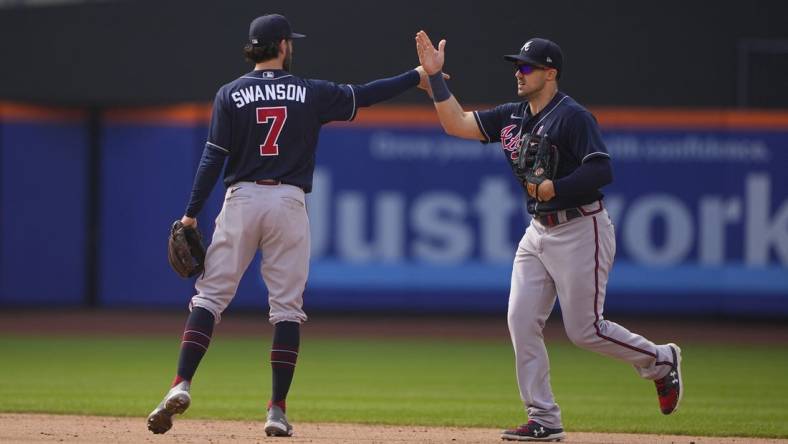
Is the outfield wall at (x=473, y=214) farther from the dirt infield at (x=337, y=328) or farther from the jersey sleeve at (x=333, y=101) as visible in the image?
the jersey sleeve at (x=333, y=101)

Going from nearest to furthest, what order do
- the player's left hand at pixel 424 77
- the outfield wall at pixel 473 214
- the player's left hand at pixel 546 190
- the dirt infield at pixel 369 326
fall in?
1. the player's left hand at pixel 546 190
2. the player's left hand at pixel 424 77
3. the dirt infield at pixel 369 326
4. the outfield wall at pixel 473 214

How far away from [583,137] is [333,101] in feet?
3.76

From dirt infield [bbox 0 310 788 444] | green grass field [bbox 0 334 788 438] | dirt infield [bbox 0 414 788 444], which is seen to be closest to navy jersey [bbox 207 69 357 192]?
dirt infield [bbox 0 414 788 444]

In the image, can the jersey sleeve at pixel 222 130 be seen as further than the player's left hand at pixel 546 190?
Yes

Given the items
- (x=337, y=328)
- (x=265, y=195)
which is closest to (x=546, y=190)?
(x=265, y=195)

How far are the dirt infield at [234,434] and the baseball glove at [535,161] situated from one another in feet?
4.02

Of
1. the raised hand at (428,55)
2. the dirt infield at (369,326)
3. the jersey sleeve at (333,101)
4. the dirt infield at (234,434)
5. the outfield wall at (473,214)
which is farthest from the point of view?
the outfield wall at (473,214)

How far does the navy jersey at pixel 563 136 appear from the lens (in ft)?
18.8

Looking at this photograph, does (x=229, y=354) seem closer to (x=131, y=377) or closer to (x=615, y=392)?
(x=131, y=377)

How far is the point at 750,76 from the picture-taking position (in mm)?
14273

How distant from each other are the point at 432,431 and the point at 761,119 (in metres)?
8.86

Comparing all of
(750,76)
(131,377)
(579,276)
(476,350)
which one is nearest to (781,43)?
(750,76)

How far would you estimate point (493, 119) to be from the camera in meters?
6.17

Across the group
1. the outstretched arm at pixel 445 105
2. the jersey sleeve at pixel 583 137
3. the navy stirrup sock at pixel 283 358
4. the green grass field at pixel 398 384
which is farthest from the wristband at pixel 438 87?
the green grass field at pixel 398 384
